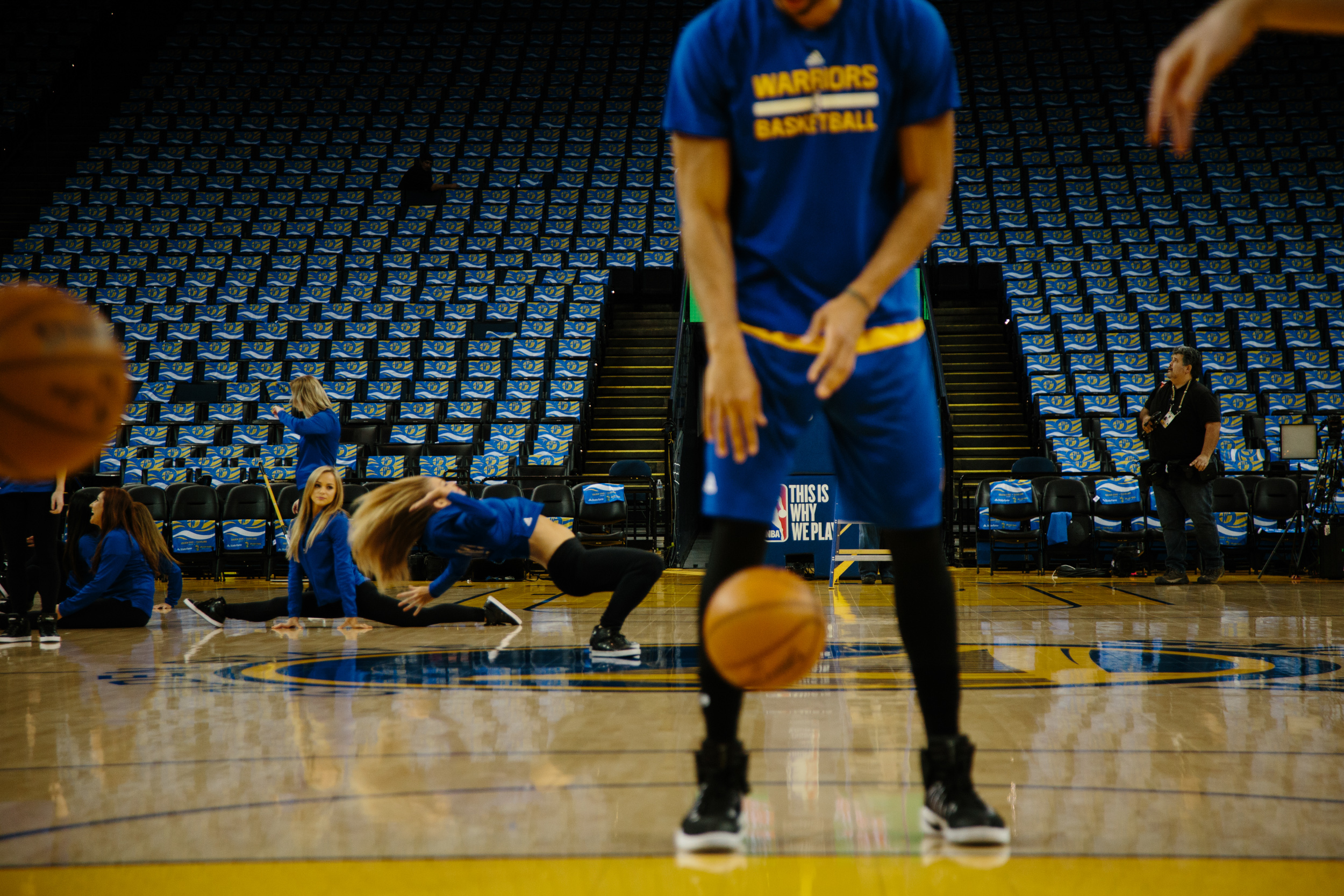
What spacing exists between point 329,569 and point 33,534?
123 cm

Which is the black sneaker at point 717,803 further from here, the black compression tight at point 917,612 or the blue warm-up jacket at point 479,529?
the blue warm-up jacket at point 479,529

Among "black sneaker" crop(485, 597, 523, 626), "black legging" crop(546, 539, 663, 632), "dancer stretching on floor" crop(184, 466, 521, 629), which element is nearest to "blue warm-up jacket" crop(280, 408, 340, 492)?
"dancer stretching on floor" crop(184, 466, 521, 629)

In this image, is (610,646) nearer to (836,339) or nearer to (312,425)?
(836,339)

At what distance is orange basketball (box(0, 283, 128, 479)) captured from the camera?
5.41ft

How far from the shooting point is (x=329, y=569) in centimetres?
492

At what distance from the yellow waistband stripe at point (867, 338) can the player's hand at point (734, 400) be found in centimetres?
5

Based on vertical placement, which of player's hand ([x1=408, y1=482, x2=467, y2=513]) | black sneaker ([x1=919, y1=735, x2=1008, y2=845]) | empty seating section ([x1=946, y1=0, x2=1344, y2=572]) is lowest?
black sneaker ([x1=919, y1=735, x2=1008, y2=845])

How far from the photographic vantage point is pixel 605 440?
11383mm

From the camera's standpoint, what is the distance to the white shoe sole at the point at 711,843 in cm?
144

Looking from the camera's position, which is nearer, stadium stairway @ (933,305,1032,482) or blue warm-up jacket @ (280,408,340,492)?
blue warm-up jacket @ (280,408,340,492)

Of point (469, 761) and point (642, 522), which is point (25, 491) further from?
point (642, 522)

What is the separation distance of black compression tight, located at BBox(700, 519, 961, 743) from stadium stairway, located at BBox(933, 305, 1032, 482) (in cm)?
807

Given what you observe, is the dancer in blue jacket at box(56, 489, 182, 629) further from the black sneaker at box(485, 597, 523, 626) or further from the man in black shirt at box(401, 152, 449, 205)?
the man in black shirt at box(401, 152, 449, 205)

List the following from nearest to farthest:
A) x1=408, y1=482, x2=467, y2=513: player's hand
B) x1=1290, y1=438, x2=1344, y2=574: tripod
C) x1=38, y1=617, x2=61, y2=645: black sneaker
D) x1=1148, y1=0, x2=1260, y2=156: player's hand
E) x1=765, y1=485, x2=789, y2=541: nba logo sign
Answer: x1=1148, y1=0, x2=1260, y2=156: player's hand, x1=408, y1=482, x2=467, y2=513: player's hand, x1=38, y1=617, x2=61, y2=645: black sneaker, x1=1290, y1=438, x2=1344, y2=574: tripod, x1=765, y1=485, x2=789, y2=541: nba logo sign
